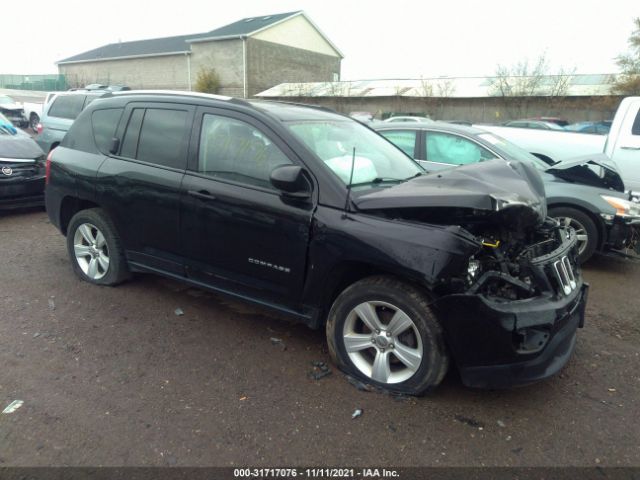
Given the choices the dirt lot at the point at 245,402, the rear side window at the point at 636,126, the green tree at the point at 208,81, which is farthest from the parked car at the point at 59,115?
the green tree at the point at 208,81

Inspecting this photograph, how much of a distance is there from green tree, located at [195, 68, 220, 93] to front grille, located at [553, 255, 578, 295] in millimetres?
38282

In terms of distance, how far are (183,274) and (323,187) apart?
1.54m

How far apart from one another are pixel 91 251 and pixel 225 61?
1480 inches

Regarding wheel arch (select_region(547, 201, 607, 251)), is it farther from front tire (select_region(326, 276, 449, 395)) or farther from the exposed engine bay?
front tire (select_region(326, 276, 449, 395))

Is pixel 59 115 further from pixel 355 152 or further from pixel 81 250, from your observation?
pixel 355 152

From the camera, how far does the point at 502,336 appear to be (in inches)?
105

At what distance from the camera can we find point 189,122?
3.82m

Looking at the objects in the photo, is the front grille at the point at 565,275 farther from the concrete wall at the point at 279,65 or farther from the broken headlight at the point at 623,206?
the concrete wall at the point at 279,65

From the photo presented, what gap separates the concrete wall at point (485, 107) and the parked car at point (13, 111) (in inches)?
632

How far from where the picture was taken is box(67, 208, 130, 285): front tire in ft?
14.4

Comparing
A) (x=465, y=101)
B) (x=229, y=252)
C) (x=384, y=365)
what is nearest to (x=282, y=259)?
(x=229, y=252)

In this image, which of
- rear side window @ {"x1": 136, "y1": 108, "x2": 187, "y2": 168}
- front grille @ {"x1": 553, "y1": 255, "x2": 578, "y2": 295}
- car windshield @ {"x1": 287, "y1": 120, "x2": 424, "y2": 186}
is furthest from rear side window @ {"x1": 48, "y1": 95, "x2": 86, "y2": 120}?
front grille @ {"x1": 553, "y1": 255, "x2": 578, "y2": 295}

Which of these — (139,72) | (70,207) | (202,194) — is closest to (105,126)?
(70,207)

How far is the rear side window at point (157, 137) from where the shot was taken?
12.7 feet
